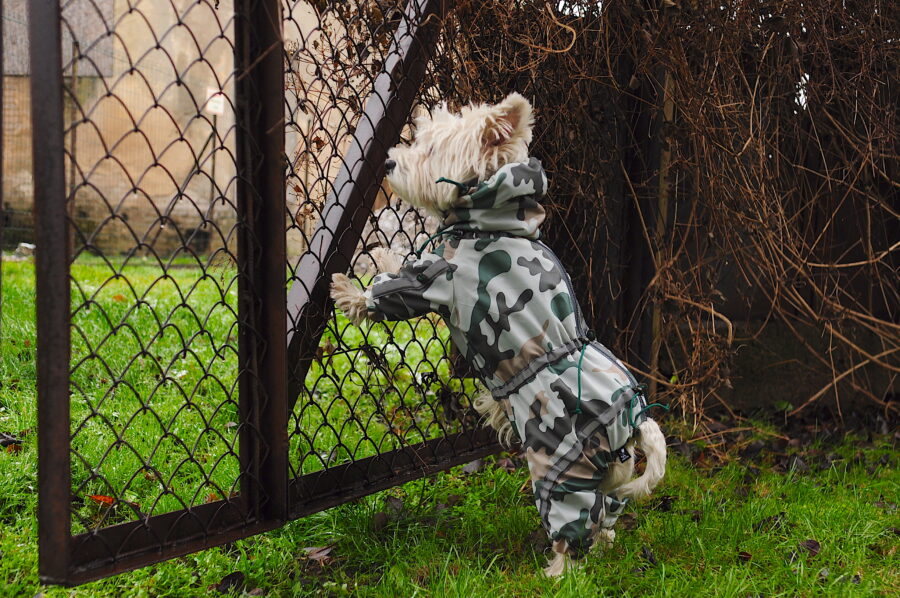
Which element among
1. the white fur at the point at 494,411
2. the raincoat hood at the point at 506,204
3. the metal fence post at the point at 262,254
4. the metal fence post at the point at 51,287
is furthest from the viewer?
the white fur at the point at 494,411

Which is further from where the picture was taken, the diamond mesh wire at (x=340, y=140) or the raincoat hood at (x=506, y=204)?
the diamond mesh wire at (x=340, y=140)

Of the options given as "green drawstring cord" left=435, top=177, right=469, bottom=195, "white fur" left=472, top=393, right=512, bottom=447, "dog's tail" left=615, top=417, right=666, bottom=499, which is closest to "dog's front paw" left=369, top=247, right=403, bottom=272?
"green drawstring cord" left=435, top=177, right=469, bottom=195

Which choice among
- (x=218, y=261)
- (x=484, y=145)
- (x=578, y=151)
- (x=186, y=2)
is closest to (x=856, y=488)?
(x=578, y=151)

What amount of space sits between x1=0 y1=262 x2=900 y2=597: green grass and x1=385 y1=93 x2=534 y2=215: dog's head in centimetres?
64

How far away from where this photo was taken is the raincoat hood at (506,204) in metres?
2.24

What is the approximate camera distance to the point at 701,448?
3.81m

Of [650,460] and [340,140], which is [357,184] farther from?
[650,460]

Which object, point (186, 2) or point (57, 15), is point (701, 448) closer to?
point (57, 15)

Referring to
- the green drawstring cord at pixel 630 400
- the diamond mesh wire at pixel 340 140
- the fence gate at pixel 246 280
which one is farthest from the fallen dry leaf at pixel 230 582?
the green drawstring cord at pixel 630 400

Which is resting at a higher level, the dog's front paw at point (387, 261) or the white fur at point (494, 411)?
the dog's front paw at point (387, 261)

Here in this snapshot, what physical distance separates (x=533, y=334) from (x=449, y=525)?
0.90 metres

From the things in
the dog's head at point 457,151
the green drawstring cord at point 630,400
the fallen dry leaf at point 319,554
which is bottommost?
the fallen dry leaf at point 319,554

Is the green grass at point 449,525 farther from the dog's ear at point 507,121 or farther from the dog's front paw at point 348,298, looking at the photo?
the dog's ear at point 507,121

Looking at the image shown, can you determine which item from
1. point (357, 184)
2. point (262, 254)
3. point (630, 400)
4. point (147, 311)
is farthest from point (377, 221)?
point (147, 311)
